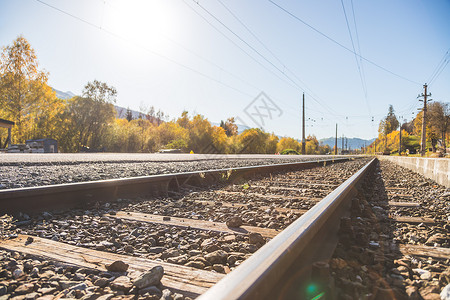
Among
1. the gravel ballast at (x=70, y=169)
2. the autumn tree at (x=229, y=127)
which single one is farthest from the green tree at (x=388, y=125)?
the gravel ballast at (x=70, y=169)

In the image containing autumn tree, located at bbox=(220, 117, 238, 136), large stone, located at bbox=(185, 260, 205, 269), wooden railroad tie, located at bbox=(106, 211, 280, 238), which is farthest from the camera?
autumn tree, located at bbox=(220, 117, 238, 136)

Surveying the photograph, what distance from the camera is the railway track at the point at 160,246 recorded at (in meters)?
0.99

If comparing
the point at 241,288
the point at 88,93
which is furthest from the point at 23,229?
the point at 88,93

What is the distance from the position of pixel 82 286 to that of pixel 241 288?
0.84 m

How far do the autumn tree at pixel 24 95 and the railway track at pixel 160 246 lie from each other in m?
31.8

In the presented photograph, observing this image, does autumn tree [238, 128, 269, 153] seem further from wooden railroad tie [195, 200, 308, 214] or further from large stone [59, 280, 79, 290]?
large stone [59, 280, 79, 290]

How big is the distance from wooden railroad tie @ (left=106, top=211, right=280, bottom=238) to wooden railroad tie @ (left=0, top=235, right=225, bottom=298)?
0.73 m

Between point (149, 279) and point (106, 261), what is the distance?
0.41 metres

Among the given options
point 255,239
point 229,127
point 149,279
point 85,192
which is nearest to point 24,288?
point 149,279

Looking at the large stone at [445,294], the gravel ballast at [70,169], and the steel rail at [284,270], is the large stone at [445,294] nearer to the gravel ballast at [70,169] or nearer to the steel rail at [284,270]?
the steel rail at [284,270]

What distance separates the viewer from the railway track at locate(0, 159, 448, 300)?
3.25 feet

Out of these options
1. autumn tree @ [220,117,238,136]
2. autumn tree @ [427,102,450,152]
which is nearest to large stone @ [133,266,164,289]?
autumn tree @ [427,102,450,152]

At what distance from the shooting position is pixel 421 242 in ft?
6.70

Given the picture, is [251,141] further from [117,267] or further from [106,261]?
[117,267]
